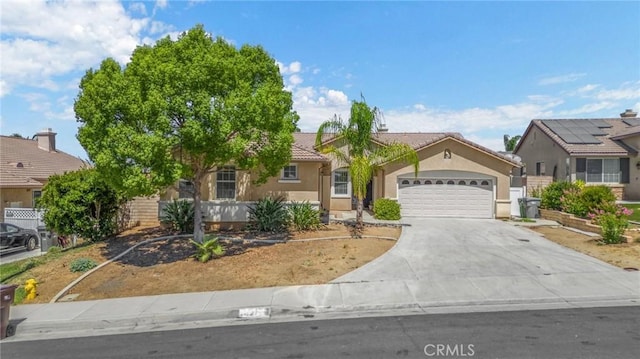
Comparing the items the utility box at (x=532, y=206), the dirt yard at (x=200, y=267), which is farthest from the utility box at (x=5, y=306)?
the utility box at (x=532, y=206)

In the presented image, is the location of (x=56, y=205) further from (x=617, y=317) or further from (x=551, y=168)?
(x=551, y=168)

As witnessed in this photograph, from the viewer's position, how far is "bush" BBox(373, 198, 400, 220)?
18.2 meters

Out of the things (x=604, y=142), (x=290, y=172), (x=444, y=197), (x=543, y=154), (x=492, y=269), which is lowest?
(x=492, y=269)

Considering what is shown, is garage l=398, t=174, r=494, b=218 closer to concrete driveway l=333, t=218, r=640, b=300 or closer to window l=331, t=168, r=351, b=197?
window l=331, t=168, r=351, b=197

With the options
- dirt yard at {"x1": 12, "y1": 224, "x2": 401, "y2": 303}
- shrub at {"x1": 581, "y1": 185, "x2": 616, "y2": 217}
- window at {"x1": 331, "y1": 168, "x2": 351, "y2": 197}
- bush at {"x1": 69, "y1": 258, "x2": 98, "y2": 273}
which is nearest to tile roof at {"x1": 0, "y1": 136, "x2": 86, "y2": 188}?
dirt yard at {"x1": 12, "y1": 224, "x2": 401, "y2": 303}

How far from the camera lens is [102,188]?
1523 centimetres

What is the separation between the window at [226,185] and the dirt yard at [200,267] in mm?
2973

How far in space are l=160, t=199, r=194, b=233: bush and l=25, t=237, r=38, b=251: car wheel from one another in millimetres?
8175

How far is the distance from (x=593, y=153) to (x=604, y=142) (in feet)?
8.11

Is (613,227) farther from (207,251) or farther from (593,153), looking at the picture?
(593,153)

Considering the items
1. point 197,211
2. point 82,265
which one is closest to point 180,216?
point 197,211

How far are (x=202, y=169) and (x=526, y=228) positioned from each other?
1386cm

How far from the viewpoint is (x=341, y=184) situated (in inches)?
848

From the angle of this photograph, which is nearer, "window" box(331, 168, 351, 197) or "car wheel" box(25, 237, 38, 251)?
"car wheel" box(25, 237, 38, 251)
